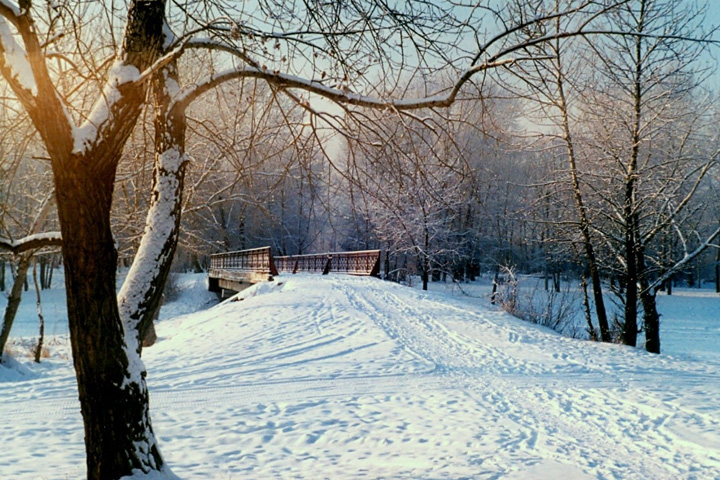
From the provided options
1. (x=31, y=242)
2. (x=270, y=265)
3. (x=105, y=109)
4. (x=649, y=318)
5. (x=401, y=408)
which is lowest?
(x=401, y=408)

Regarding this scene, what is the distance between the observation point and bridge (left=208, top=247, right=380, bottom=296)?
83.6 feet

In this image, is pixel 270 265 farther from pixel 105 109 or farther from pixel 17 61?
pixel 17 61

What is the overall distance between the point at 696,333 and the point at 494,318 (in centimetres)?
1236

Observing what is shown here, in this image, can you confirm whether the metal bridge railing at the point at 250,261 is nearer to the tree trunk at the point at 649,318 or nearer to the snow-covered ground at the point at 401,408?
the snow-covered ground at the point at 401,408

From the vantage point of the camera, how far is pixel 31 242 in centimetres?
346

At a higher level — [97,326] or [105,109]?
[105,109]

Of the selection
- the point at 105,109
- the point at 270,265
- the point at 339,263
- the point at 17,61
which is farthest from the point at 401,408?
the point at 339,263

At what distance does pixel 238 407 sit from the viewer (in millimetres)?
6672

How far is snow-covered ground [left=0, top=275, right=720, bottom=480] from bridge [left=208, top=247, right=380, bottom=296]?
13.2m

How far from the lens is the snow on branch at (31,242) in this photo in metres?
3.38

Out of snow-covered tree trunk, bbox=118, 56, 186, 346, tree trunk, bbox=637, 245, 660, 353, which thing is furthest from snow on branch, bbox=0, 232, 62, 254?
tree trunk, bbox=637, 245, 660, 353

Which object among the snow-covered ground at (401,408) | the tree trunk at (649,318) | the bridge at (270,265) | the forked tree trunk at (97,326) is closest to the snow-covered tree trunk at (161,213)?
the forked tree trunk at (97,326)

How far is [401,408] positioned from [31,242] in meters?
4.74

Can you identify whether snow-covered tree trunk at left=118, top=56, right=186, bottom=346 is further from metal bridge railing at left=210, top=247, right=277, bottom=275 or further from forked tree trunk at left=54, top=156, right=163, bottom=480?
metal bridge railing at left=210, top=247, right=277, bottom=275
